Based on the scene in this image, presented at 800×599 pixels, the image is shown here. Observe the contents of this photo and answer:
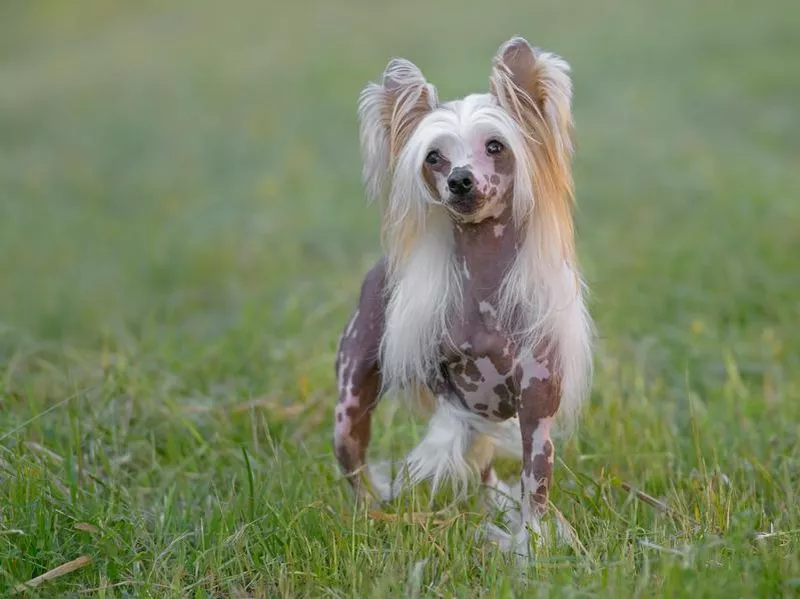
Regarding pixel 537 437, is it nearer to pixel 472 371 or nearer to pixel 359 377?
pixel 472 371

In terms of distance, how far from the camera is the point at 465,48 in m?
11.4

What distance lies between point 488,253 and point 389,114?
0.43 metres

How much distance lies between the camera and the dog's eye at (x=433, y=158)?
2.62 m

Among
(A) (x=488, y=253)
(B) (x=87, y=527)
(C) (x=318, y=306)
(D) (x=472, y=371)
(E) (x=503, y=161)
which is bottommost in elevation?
(C) (x=318, y=306)

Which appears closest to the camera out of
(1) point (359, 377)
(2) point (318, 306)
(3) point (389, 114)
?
(3) point (389, 114)

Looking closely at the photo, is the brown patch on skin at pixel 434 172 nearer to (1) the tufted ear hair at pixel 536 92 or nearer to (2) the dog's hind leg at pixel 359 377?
(1) the tufted ear hair at pixel 536 92

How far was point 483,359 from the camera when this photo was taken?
268 centimetres

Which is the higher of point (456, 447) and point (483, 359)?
point (483, 359)

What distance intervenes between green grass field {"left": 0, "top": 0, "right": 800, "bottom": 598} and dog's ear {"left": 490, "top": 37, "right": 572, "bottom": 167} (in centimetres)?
98

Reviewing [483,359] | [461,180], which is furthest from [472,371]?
[461,180]

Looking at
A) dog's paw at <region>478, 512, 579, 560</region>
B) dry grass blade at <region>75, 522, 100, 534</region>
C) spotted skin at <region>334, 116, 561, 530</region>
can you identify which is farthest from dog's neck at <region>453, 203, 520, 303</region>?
dry grass blade at <region>75, 522, 100, 534</region>

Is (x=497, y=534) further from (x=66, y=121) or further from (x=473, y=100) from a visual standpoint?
(x=66, y=121)

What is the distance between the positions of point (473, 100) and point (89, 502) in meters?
1.48

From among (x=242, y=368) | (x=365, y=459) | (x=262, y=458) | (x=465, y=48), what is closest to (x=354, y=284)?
(x=242, y=368)
